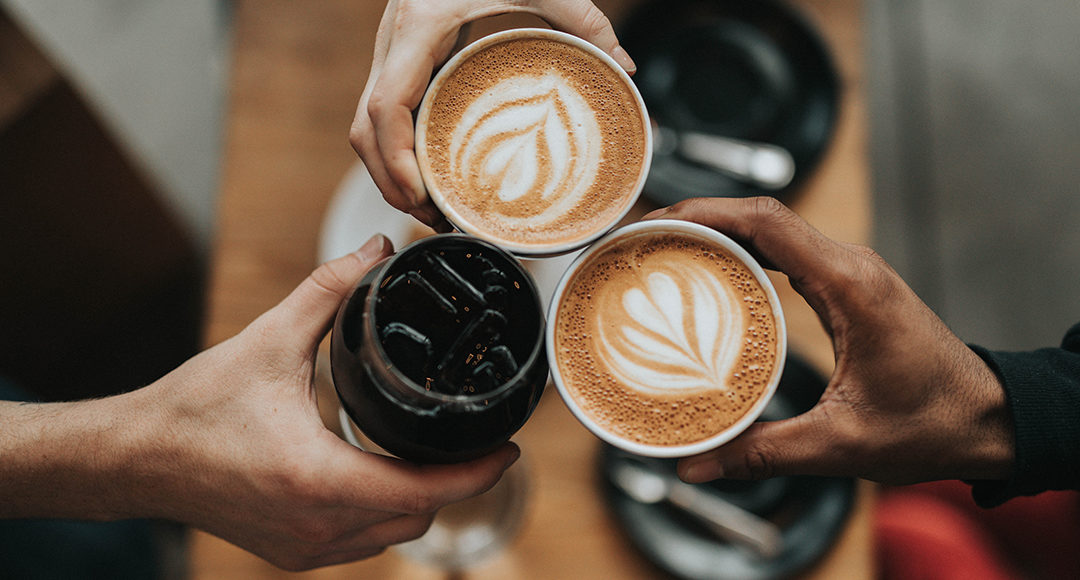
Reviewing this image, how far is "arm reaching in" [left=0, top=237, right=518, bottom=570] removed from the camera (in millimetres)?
661

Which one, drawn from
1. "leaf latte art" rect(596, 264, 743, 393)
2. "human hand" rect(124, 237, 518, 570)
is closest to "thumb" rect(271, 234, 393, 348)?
"human hand" rect(124, 237, 518, 570)

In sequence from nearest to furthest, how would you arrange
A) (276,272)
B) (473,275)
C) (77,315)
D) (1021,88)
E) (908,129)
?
1. (473,275)
2. (276,272)
3. (77,315)
4. (1021,88)
5. (908,129)

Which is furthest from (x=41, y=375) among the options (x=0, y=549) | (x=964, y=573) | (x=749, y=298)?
(x=964, y=573)

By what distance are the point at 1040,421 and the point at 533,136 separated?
1.91 feet

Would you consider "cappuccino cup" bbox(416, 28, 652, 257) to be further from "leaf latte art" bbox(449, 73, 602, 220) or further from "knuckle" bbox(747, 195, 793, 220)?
"knuckle" bbox(747, 195, 793, 220)

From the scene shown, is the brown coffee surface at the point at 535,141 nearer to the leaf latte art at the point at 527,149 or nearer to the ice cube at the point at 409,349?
the leaf latte art at the point at 527,149

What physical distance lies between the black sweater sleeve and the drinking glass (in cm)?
48

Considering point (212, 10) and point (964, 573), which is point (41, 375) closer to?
point (212, 10)

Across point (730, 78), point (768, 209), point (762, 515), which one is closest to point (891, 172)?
point (730, 78)

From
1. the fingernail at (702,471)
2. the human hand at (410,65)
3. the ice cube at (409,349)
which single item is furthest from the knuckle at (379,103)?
the fingernail at (702,471)

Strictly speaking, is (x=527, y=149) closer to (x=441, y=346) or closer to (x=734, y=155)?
(x=441, y=346)

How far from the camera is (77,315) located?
4.86 feet

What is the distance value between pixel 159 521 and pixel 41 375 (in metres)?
0.40

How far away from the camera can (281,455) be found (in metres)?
0.66
